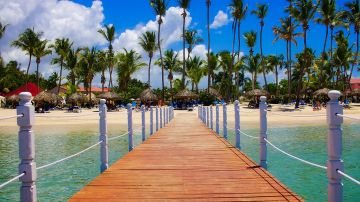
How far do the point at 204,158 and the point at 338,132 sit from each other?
14.3ft

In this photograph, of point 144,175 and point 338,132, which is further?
point 144,175

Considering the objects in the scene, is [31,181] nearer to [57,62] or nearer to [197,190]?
[197,190]

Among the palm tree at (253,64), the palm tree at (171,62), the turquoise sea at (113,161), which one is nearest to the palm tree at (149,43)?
the palm tree at (171,62)

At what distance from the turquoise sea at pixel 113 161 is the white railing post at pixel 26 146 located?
4.55 m

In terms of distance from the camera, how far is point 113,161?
12.4 metres

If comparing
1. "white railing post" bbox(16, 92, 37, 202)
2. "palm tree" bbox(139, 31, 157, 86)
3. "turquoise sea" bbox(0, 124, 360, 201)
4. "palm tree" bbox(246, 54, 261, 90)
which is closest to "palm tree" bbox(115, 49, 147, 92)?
Answer: "palm tree" bbox(139, 31, 157, 86)

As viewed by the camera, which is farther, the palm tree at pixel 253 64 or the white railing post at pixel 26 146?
the palm tree at pixel 253 64

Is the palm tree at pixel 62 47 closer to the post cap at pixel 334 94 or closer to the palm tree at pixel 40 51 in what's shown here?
the palm tree at pixel 40 51

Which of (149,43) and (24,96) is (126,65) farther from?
(24,96)

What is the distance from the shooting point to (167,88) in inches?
2739

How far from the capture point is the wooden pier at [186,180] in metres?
4.64

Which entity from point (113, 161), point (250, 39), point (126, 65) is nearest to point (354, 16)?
point (250, 39)

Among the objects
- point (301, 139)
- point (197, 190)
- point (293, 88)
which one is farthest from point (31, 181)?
point (293, 88)

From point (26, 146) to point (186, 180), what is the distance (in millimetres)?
2635
